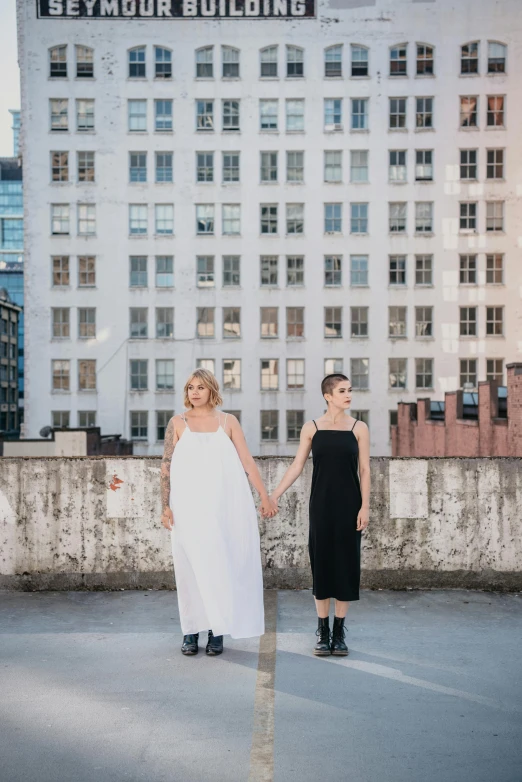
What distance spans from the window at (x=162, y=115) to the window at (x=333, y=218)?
11.4 m

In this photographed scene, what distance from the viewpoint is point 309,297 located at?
178 ft

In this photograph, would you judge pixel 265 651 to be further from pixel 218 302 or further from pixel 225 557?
pixel 218 302

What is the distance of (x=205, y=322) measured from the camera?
54.2 metres

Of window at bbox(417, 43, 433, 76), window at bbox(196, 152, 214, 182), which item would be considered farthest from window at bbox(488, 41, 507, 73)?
window at bbox(196, 152, 214, 182)

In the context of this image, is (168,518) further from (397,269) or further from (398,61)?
(398,61)

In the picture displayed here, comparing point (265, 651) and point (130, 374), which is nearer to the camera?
point (265, 651)

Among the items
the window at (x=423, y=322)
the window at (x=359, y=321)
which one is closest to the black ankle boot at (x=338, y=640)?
the window at (x=359, y=321)

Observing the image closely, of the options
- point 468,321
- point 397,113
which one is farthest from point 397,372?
point 397,113

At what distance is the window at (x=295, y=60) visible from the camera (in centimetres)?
5391

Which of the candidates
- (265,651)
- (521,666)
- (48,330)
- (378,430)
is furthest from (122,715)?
(48,330)

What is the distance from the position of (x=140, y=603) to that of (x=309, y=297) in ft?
158

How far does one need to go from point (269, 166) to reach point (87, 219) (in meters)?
12.2

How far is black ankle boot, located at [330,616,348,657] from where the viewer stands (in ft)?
17.6

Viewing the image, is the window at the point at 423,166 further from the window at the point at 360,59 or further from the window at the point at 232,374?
the window at the point at 232,374
